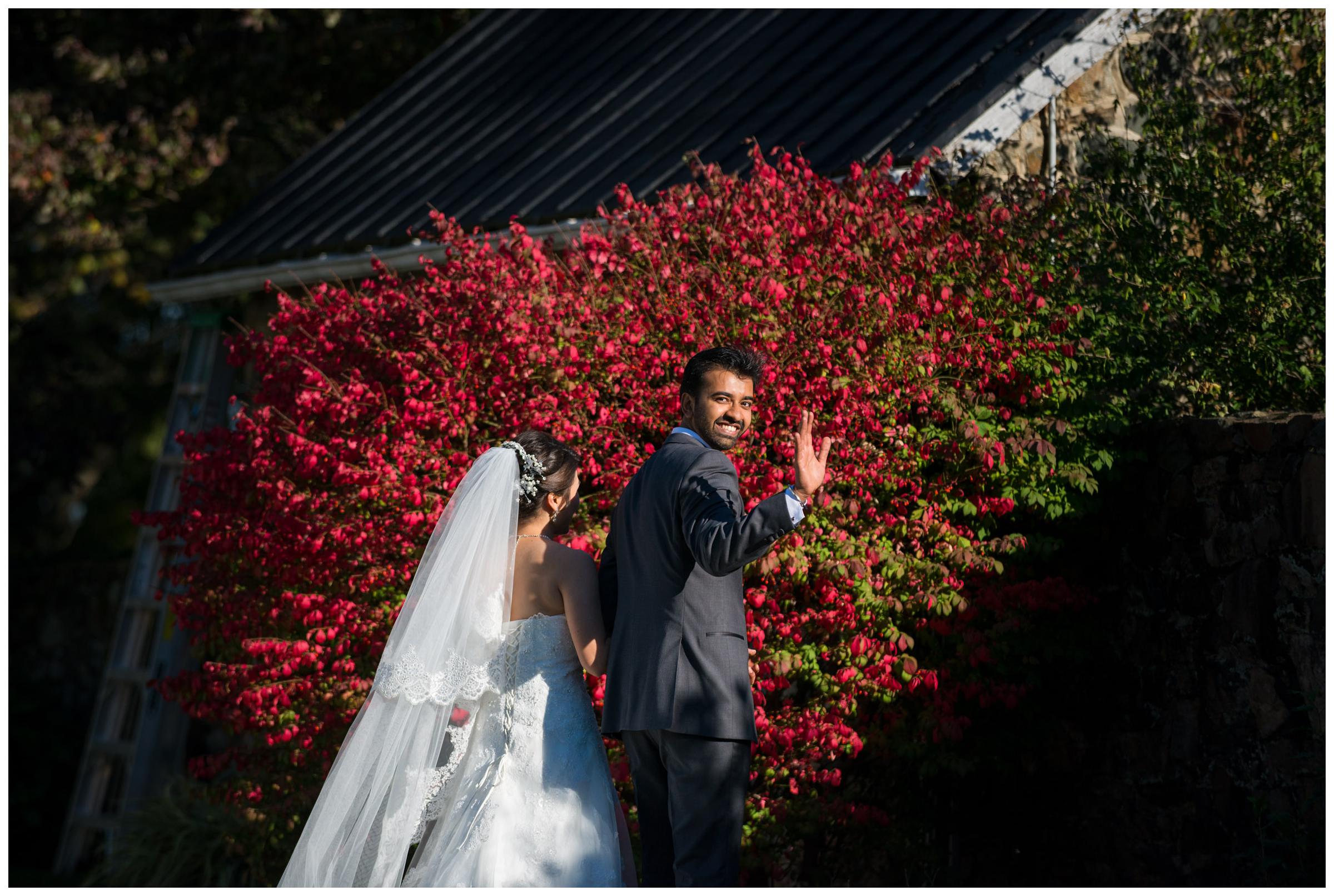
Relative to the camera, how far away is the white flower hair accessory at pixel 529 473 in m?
4.93

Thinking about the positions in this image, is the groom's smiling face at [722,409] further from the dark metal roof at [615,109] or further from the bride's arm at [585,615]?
the dark metal roof at [615,109]

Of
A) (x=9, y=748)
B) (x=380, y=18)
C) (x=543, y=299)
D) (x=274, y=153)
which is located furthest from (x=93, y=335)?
(x=543, y=299)

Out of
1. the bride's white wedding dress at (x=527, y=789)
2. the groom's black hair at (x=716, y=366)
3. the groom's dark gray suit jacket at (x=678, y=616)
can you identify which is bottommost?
the bride's white wedding dress at (x=527, y=789)

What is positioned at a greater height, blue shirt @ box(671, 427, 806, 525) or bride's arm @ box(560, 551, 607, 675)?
blue shirt @ box(671, 427, 806, 525)

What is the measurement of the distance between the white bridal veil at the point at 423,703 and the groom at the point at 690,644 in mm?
510

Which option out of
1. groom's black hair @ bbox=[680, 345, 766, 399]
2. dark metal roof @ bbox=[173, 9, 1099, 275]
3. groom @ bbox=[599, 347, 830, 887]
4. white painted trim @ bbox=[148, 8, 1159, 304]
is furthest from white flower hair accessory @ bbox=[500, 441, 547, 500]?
dark metal roof @ bbox=[173, 9, 1099, 275]

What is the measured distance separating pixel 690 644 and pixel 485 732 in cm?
93

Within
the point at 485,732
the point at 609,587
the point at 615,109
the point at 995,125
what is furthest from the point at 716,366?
the point at 615,109

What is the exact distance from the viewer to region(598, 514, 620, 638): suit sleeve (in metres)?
4.85

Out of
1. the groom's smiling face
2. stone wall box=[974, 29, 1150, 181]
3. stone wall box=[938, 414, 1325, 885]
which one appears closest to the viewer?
the groom's smiling face

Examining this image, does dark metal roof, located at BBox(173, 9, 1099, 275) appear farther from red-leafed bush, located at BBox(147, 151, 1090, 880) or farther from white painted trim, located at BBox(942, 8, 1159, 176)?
red-leafed bush, located at BBox(147, 151, 1090, 880)

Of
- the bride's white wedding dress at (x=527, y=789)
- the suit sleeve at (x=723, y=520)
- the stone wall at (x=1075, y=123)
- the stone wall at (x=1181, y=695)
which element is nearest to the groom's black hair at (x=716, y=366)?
the suit sleeve at (x=723, y=520)

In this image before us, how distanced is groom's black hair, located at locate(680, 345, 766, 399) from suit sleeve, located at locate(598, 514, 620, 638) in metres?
0.58

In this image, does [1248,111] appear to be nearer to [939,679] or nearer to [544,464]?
[939,679]
